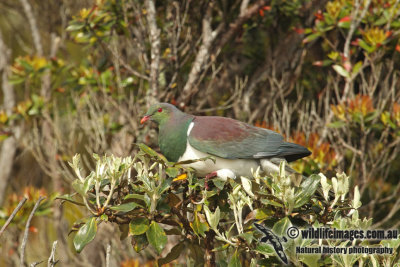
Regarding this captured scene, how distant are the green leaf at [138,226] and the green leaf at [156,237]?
23mm

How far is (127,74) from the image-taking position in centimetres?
466

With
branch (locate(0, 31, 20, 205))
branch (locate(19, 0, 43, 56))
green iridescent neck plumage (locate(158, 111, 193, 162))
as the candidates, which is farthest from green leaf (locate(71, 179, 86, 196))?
branch (locate(0, 31, 20, 205))

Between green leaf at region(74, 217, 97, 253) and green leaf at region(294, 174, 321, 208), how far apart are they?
2.80 ft

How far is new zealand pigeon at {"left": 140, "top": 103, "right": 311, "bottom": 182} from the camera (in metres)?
2.83

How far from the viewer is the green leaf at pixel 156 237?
211 cm

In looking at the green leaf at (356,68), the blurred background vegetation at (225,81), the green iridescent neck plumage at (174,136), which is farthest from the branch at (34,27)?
the green leaf at (356,68)

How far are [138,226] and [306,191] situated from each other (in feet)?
2.44

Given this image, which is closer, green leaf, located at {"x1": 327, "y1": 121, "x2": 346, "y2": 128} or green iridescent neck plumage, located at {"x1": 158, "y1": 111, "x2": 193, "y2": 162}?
green iridescent neck plumage, located at {"x1": 158, "y1": 111, "x2": 193, "y2": 162}

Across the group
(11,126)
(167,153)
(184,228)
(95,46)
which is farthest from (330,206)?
(11,126)

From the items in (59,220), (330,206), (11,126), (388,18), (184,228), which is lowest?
(59,220)

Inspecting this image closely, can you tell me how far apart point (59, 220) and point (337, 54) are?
3171 millimetres

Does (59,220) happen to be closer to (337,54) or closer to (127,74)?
(127,74)

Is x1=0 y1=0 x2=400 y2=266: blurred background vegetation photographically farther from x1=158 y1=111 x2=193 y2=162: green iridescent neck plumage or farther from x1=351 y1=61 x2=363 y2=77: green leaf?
x1=158 y1=111 x2=193 y2=162: green iridescent neck plumage

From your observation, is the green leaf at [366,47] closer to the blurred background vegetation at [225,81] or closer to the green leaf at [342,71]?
the blurred background vegetation at [225,81]
